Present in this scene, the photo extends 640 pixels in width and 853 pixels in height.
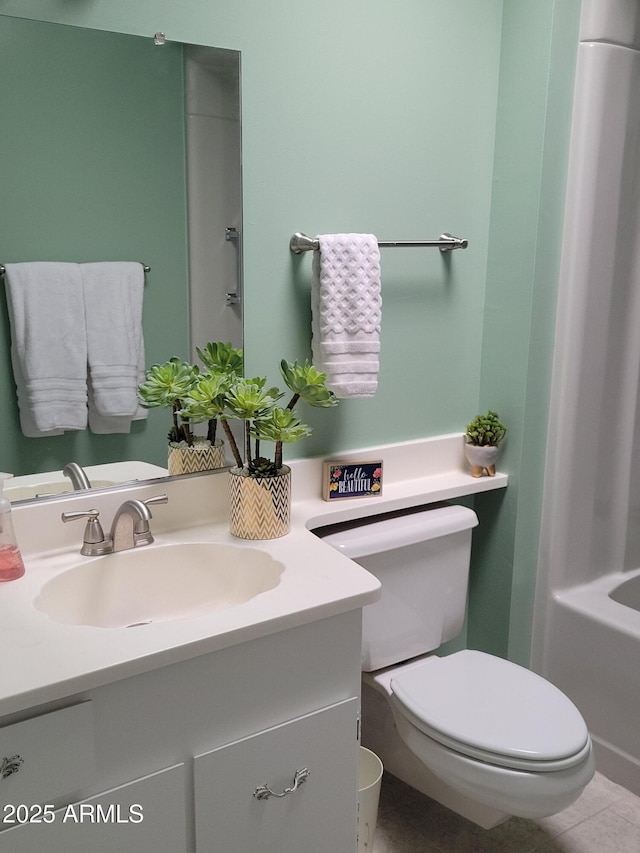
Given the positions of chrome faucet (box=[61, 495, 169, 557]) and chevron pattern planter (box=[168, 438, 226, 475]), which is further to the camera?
chevron pattern planter (box=[168, 438, 226, 475])

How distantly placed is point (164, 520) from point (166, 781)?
0.57 m

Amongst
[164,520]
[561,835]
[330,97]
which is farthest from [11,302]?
[561,835]

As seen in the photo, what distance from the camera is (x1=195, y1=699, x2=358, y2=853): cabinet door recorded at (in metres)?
1.28

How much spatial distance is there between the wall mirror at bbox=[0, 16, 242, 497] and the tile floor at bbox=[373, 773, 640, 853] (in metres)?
1.07

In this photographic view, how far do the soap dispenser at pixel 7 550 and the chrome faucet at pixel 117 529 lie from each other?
12 centimetres

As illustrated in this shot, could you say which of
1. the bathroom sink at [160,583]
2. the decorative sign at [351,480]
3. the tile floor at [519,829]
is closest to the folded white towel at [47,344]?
the bathroom sink at [160,583]

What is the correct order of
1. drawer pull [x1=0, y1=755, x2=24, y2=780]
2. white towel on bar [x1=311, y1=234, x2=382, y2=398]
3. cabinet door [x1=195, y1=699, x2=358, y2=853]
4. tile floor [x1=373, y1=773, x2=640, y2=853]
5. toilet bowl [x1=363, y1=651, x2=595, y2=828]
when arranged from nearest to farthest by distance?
drawer pull [x1=0, y1=755, x2=24, y2=780] → cabinet door [x1=195, y1=699, x2=358, y2=853] → toilet bowl [x1=363, y1=651, x2=595, y2=828] → white towel on bar [x1=311, y1=234, x2=382, y2=398] → tile floor [x1=373, y1=773, x2=640, y2=853]

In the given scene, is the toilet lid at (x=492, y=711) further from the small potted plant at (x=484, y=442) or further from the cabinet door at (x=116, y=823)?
the cabinet door at (x=116, y=823)

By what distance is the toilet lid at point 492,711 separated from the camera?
1527 mm

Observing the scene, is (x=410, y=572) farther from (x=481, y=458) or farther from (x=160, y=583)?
(x=160, y=583)

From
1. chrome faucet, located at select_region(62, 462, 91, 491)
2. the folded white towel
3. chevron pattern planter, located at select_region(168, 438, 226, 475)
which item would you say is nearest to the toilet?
chevron pattern planter, located at select_region(168, 438, 226, 475)

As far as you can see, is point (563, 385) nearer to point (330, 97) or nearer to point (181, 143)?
point (330, 97)

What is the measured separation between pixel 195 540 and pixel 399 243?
2.72 ft

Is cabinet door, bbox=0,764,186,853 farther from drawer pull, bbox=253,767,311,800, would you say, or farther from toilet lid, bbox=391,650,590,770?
toilet lid, bbox=391,650,590,770
